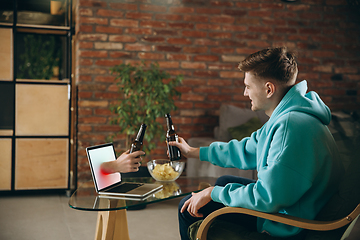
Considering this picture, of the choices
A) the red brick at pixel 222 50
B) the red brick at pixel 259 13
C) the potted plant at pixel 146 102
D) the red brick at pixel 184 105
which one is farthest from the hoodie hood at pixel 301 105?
the red brick at pixel 259 13

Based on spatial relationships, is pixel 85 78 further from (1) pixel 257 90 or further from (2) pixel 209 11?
(1) pixel 257 90

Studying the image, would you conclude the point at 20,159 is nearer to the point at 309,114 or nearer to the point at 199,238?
the point at 199,238

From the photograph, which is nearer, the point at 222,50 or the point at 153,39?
the point at 153,39

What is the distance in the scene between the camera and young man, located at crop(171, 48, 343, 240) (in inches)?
43.2

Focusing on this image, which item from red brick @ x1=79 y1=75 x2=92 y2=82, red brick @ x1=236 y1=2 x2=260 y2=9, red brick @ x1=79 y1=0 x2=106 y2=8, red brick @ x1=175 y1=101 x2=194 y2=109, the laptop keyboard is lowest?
the laptop keyboard

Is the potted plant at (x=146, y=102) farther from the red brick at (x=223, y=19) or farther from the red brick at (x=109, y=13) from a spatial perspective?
the red brick at (x=223, y=19)

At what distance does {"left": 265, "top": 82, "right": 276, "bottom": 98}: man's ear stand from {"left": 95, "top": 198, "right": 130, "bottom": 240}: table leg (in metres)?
0.93

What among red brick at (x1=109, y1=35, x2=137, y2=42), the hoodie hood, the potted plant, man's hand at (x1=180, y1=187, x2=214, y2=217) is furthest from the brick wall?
the hoodie hood

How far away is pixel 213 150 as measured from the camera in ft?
5.76

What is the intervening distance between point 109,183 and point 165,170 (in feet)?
1.05

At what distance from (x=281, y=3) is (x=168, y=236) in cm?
288

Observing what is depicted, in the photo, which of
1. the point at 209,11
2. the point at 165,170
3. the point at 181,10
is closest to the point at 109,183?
the point at 165,170

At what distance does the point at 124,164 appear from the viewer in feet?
5.38

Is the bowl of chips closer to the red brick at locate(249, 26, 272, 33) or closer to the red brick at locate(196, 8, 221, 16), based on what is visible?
the red brick at locate(196, 8, 221, 16)
